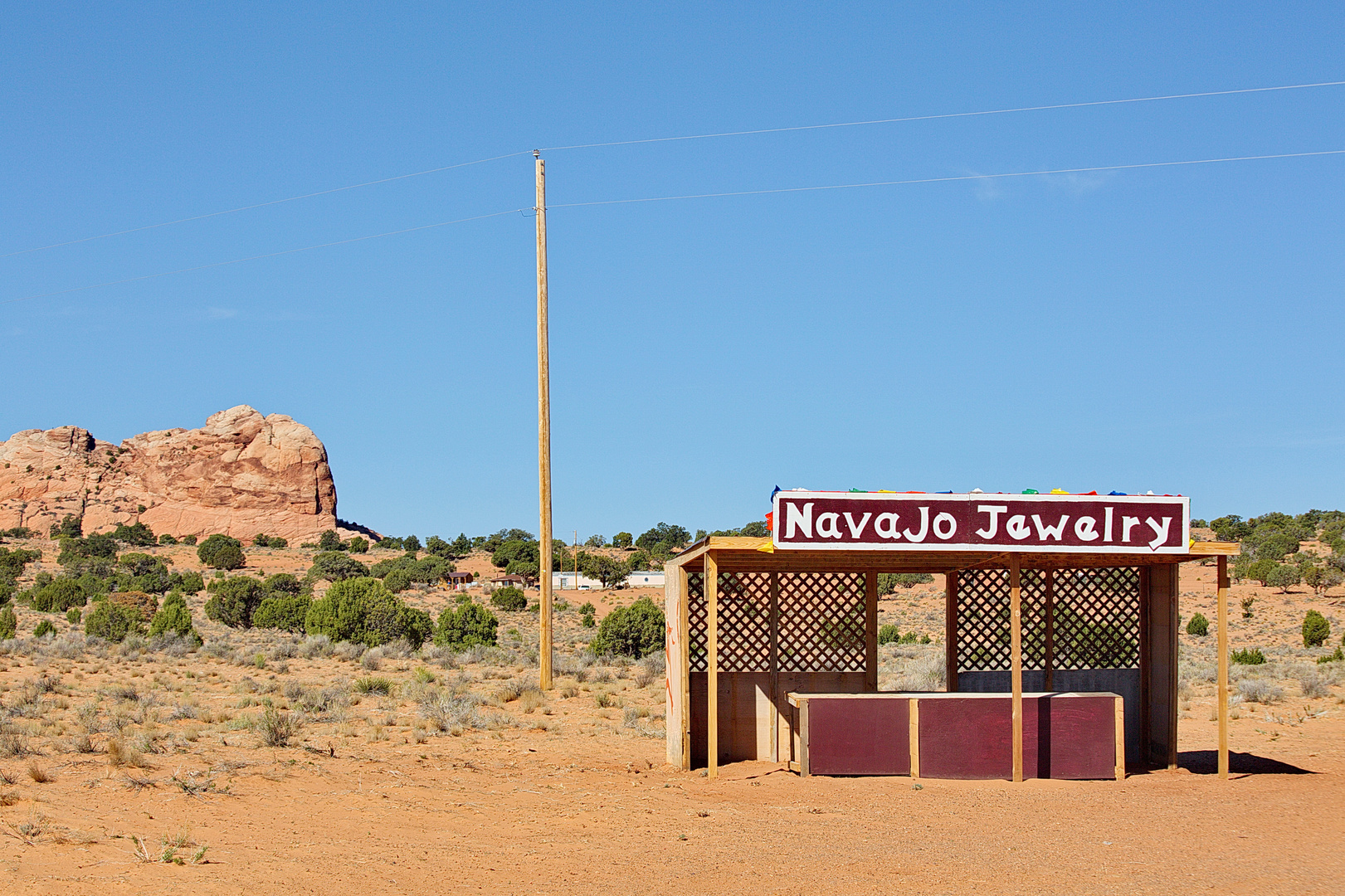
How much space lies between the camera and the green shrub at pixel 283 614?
1575 inches

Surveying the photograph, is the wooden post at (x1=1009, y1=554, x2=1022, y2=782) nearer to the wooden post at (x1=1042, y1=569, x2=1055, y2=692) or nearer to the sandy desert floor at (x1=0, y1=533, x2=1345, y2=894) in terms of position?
the sandy desert floor at (x1=0, y1=533, x2=1345, y2=894)

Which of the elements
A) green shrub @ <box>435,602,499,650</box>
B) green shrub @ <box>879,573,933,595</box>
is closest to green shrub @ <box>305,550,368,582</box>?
green shrub @ <box>879,573,933,595</box>

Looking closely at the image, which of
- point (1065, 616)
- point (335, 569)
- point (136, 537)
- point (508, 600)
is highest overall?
point (1065, 616)

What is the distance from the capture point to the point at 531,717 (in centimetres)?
1864

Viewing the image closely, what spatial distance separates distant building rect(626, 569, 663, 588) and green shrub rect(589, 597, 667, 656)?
38.5 metres

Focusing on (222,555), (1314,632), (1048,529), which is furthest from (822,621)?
(222,555)

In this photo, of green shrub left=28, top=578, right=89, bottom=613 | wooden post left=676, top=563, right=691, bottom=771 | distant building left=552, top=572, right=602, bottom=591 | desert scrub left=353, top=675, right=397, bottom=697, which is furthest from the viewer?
distant building left=552, top=572, right=602, bottom=591

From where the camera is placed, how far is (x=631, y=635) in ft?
102

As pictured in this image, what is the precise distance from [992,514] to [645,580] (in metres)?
63.6

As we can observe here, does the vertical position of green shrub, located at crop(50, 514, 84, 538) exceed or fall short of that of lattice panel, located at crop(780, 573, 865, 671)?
it falls short

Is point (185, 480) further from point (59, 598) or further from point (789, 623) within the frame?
point (789, 623)

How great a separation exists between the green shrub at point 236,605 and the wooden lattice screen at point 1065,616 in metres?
34.4

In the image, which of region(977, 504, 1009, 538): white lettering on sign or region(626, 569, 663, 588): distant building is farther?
region(626, 569, 663, 588): distant building

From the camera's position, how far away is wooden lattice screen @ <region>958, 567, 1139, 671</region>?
14.2 metres
